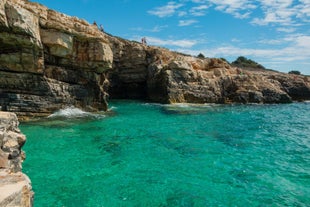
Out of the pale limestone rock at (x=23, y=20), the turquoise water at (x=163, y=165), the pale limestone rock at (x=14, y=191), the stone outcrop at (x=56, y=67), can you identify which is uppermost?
the pale limestone rock at (x=23, y=20)

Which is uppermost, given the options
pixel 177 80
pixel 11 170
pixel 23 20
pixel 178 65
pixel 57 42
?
pixel 23 20

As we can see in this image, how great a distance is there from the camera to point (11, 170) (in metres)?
6.08

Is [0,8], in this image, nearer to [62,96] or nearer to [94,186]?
[62,96]

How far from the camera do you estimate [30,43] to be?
22297 millimetres

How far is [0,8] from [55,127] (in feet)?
30.2

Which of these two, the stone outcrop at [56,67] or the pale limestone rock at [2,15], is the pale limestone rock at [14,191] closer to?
the pale limestone rock at [2,15]

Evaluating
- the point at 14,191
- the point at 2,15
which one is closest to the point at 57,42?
the point at 2,15

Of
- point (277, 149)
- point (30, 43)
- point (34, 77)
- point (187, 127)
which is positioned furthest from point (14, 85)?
point (277, 149)

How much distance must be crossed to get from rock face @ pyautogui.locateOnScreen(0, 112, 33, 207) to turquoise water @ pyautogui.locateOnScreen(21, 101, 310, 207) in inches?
123

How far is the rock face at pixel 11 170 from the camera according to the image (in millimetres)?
4398

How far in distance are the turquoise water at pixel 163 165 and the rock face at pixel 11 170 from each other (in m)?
3.13

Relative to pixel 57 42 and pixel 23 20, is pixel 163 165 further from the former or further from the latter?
pixel 57 42

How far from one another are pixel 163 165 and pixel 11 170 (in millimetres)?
8299

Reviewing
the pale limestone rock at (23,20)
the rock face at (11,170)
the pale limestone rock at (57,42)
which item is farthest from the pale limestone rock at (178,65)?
the rock face at (11,170)
